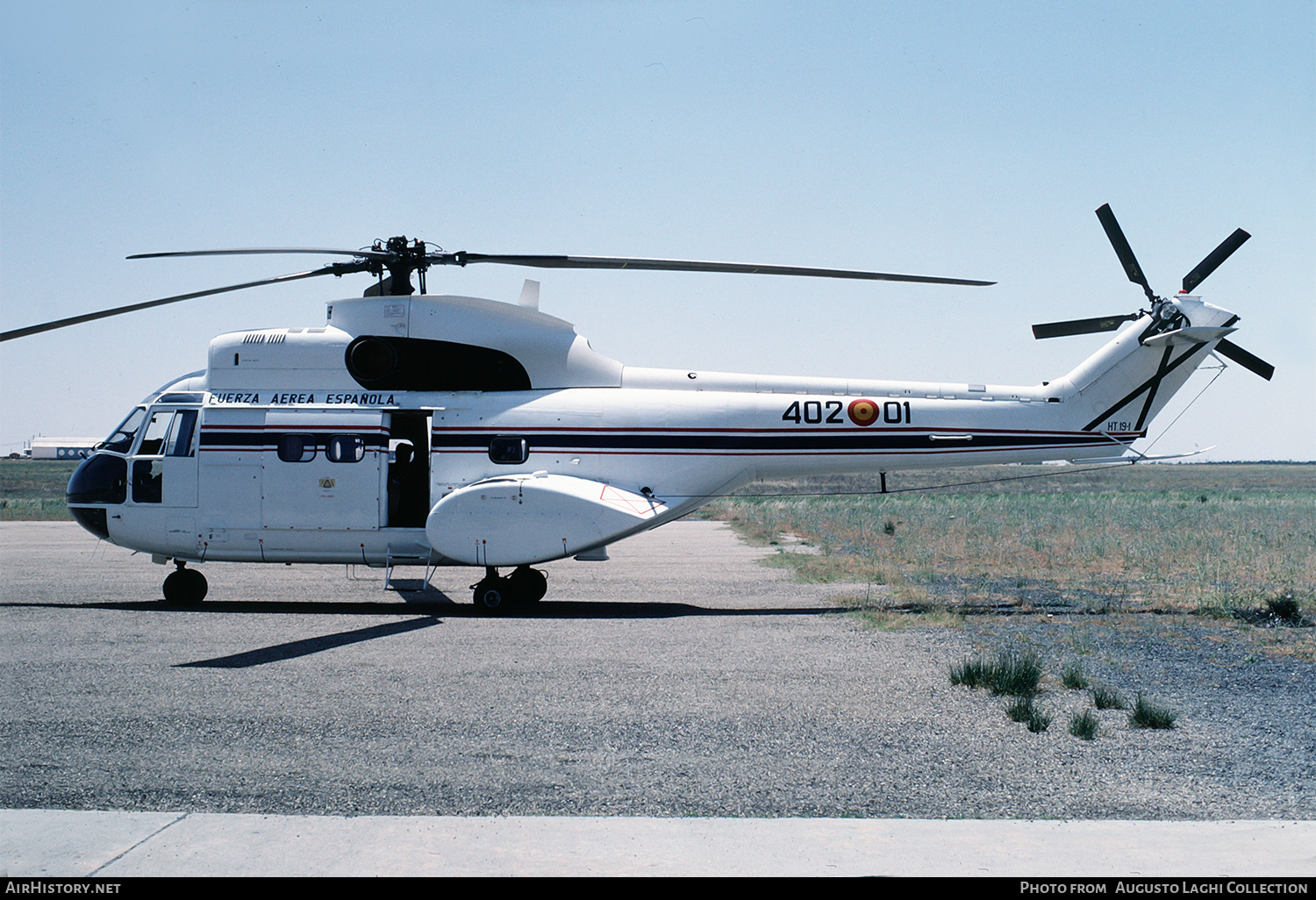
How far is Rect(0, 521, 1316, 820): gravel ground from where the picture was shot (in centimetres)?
576

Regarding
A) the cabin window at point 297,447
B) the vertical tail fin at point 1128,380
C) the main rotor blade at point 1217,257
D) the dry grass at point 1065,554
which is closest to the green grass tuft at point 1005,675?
the dry grass at point 1065,554

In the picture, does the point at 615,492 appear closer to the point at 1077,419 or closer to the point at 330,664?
the point at 330,664

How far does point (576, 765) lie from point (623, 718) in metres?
1.31

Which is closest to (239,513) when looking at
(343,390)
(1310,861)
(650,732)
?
(343,390)

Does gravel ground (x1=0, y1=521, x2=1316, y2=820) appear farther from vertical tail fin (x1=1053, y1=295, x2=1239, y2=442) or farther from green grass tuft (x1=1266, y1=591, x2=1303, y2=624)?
vertical tail fin (x1=1053, y1=295, x2=1239, y2=442)

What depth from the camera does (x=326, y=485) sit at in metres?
14.8

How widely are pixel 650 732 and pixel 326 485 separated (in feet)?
29.8

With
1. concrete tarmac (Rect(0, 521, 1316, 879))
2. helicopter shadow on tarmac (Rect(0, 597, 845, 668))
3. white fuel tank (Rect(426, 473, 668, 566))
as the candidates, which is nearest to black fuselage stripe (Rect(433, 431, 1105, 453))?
white fuel tank (Rect(426, 473, 668, 566))

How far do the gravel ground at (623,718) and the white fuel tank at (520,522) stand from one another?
97cm

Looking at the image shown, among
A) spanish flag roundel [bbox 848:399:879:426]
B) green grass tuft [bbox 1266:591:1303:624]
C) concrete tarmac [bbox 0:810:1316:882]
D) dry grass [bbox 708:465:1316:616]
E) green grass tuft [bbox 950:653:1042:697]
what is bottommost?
dry grass [bbox 708:465:1316:616]

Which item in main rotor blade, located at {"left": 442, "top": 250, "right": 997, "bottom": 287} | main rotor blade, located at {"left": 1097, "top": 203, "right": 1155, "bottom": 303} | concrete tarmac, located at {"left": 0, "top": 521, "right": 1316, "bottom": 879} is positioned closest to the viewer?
concrete tarmac, located at {"left": 0, "top": 521, "right": 1316, "bottom": 879}

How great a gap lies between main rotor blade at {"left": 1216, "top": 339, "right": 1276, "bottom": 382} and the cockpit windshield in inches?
640

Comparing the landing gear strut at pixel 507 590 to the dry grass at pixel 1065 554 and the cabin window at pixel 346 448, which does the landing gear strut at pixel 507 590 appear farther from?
the dry grass at pixel 1065 554

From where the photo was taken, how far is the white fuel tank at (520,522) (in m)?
14.4
